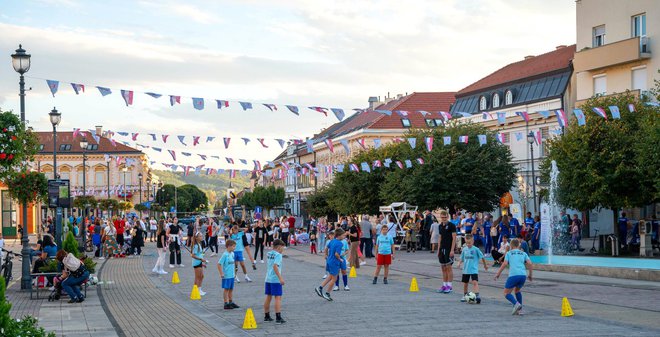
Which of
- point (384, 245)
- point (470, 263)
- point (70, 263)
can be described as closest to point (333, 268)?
point (470, 263)

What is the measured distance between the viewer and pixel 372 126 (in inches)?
3194

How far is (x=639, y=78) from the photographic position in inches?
1788

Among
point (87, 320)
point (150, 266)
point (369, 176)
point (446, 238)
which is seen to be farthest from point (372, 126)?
point (87, 320)

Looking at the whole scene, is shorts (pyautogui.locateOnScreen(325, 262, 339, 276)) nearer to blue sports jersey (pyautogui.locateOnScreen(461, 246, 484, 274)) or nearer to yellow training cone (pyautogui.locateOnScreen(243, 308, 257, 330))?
blue sports jersey (pyautogui.locateOnScreen(461, 246, 484, 274))

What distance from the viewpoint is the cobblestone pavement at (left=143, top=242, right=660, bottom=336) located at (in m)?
14.3

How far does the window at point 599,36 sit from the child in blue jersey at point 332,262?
3186 centimetres

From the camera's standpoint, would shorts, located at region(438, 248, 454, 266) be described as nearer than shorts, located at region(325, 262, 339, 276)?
No

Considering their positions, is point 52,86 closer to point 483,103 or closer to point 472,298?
point 472,298

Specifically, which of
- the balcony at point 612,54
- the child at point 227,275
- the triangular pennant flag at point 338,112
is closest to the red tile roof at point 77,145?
the balcony at point 612,54

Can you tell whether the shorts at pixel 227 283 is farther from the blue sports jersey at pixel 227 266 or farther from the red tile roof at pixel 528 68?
the red tile roof at pixel 528 68

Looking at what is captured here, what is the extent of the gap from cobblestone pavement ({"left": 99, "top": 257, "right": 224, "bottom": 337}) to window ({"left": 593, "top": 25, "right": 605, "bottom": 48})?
30249 mm

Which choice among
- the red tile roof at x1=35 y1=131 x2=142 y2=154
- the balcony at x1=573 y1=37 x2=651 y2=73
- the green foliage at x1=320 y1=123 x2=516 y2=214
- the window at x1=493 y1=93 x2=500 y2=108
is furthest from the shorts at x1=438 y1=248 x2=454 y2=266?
the red tile roof at x1=35 y1=131 x2=142 y2=154

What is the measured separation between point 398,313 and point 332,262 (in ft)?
11.6

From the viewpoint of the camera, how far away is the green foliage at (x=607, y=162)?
111 feet
